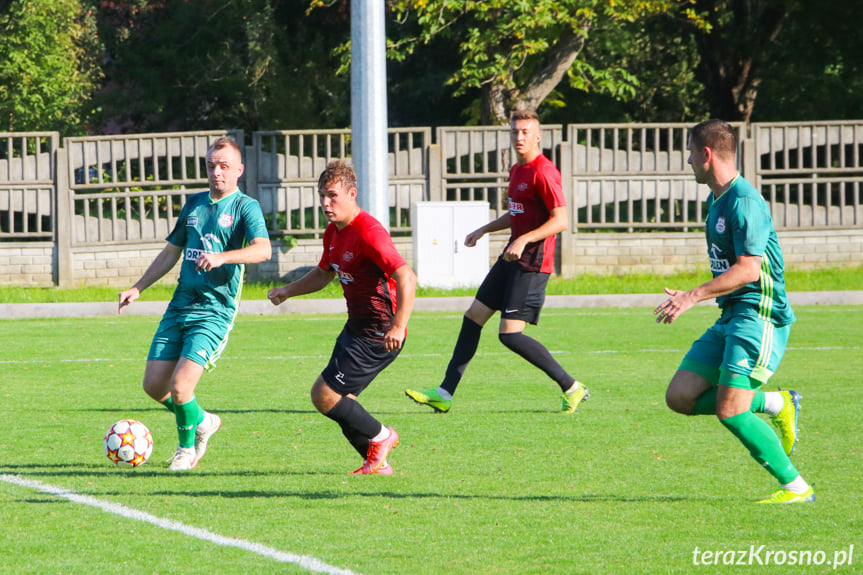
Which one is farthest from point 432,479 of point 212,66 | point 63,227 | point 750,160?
point 212,66

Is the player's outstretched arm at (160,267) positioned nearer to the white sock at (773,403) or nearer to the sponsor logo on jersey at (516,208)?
the sponsor logo on jersey at (516,208)

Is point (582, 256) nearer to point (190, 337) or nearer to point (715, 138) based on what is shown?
point (190, 337)

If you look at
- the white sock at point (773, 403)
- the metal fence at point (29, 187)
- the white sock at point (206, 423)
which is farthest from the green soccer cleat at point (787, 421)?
the metal fence at point (29, 187)

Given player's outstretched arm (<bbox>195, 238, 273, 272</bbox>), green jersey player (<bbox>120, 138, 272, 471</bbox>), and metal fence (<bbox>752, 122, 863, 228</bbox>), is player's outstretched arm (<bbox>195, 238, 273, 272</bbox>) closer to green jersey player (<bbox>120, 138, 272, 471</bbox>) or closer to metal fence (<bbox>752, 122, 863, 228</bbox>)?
green jersey player (<bbox>120, 138, 272, 471</bbox>)

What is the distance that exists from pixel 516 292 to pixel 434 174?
10499mm

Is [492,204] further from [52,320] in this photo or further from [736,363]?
[736,363]

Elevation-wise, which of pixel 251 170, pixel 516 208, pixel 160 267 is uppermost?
pixel 251 170

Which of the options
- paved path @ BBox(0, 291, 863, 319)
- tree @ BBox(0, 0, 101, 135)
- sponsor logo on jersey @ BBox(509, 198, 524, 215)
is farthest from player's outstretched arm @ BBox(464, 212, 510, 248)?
tree @ BBox(0, 0, 101, 135)

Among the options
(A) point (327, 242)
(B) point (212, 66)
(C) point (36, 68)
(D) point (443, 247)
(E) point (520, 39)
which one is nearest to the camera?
(A) point (327, 242)

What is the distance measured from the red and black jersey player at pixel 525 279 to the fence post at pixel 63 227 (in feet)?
36.2

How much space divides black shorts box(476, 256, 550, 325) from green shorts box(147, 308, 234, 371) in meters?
2.64

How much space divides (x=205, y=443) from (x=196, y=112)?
29347 mm

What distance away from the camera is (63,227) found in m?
18.0

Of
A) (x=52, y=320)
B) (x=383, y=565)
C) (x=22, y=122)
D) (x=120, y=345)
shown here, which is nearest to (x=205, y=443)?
(x=383, y=565)
